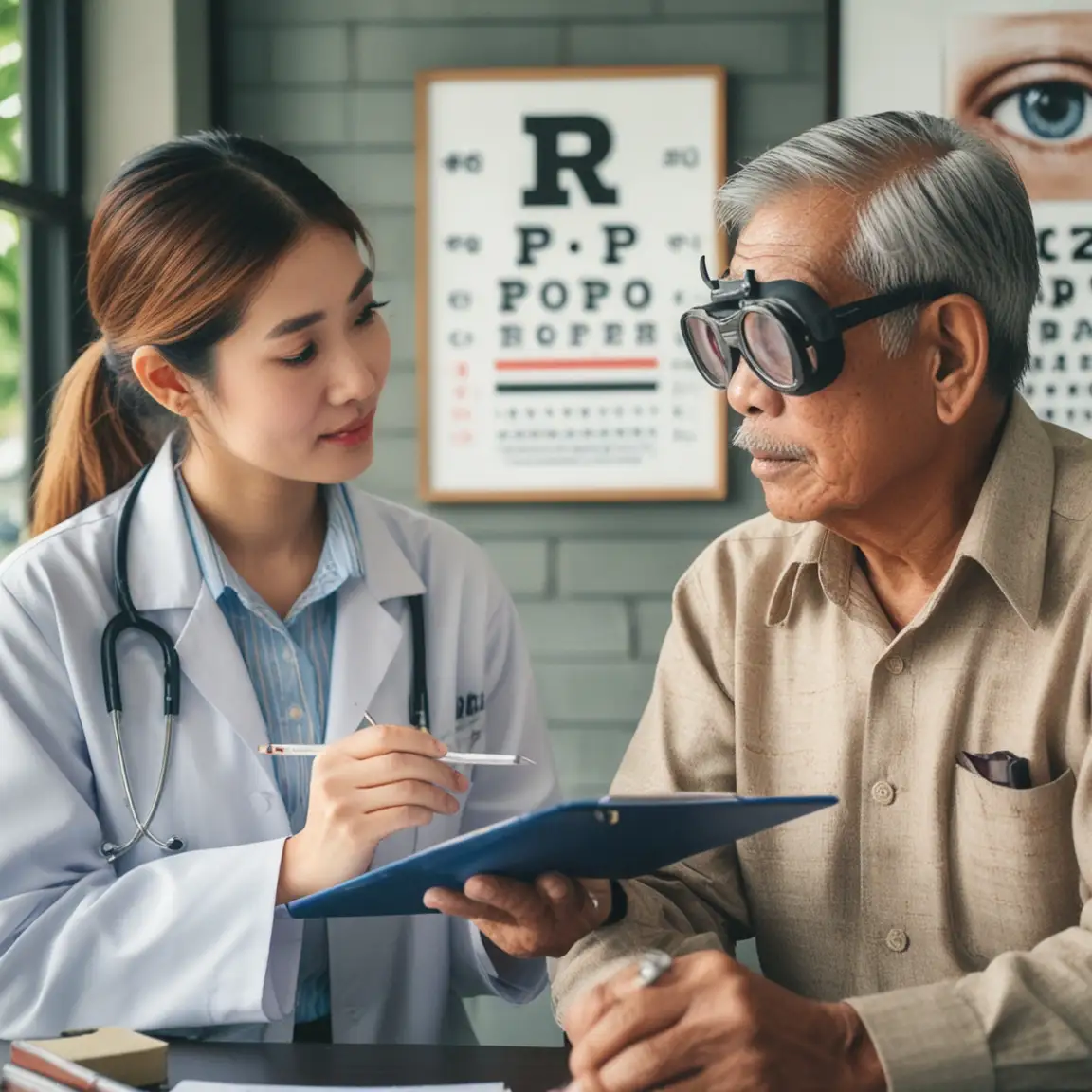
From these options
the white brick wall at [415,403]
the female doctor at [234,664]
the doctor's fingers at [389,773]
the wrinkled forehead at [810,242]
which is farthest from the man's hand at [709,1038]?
the white brick wall at [415,403]

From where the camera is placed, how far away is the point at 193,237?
71.9 inches

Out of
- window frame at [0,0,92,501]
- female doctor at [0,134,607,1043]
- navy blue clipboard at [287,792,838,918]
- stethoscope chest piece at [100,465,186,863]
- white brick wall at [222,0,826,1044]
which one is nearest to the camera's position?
navy blue clipboard at [287,792,838,918]

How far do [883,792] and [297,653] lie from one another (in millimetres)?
802

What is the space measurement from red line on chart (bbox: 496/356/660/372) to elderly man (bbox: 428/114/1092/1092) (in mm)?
1392

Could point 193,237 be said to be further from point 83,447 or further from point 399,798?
point 399,798

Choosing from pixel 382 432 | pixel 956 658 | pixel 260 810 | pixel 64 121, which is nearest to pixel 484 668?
pixel 260 810

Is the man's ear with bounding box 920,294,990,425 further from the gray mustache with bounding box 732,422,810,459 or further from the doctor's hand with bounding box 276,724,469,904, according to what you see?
the doctor's hand with bounding box 276,724,469,904

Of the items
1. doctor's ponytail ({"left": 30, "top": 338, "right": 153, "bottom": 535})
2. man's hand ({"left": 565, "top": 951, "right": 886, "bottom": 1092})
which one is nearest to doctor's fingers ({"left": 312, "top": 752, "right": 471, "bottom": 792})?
man's hand ({"left": 565, "top": 951, "right": 886, "bottom": 1092})

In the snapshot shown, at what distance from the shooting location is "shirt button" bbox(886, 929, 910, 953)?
1.60m

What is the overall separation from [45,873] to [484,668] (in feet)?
2.18

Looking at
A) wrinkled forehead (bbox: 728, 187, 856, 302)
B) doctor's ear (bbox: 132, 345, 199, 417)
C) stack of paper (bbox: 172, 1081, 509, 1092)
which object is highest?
wrinkled forehead (bbox: 728, 187, 856, 302)

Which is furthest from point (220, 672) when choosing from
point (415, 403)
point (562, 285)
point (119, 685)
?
point (562, 285)

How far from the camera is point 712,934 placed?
162cm

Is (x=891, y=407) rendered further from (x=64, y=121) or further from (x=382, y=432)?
(x=64, y=121)
